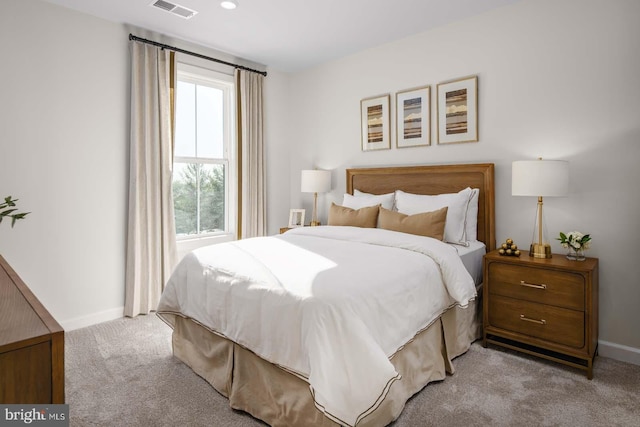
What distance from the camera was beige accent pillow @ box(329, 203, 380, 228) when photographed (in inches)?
131

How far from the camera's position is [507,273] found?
8.64 feet

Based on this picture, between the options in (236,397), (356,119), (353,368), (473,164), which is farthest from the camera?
(356,119)

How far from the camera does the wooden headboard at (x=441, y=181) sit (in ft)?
10.3

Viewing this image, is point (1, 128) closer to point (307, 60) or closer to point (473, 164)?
point (307, 60)

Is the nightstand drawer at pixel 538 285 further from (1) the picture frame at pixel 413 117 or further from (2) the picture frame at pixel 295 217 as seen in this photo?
(2) the picture frame at pixel 295 217

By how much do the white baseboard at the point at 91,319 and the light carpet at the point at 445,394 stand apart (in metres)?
0.44

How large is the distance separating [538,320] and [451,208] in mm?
999

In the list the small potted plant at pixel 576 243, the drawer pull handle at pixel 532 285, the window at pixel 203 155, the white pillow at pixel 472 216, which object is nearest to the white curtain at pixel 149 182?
the window at pixel 203 155

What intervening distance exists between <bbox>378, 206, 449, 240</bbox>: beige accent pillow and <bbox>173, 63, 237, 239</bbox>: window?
200 cm

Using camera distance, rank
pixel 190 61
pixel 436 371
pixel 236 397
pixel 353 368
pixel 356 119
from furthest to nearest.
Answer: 1. pixel 356 119
2. pixel 190 61
3. pixel 436 371
4. pixel 236 397
5. pixel 353 368

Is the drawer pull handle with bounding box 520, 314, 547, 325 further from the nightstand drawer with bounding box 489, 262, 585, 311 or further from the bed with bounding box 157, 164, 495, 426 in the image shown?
the bed with bounding box 157, 164, 495, 426

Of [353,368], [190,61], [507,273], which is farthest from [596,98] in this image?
[190,61]

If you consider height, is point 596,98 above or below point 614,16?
below

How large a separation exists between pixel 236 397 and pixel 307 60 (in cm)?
360
